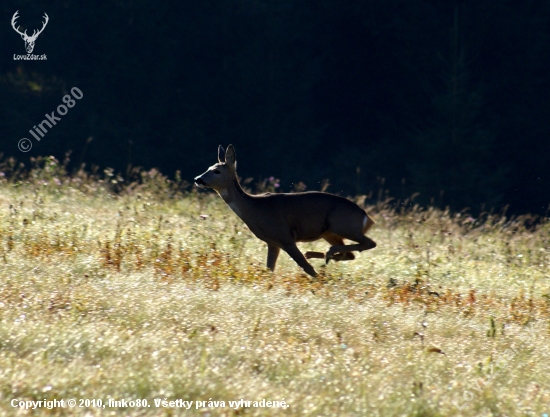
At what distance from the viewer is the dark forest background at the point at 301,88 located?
2942cm

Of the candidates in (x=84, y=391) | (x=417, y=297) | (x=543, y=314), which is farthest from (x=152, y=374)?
(x=543, y=314)

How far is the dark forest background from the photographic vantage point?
29422 millimetres

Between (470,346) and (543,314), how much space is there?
1885mm

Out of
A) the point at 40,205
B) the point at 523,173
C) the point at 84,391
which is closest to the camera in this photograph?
the point at 84,391

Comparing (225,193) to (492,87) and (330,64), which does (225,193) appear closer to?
(492,87)

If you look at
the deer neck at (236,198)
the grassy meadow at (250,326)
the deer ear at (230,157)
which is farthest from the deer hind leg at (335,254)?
the deer ear at (230,157)

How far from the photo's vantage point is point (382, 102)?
3250cm

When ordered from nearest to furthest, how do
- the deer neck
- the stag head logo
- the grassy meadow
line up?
the grassy meadow → the deer neck → the stag head logo

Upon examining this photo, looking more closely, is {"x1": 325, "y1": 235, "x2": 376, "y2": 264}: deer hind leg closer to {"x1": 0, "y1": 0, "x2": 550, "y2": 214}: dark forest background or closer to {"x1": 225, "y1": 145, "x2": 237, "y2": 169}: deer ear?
{"x1": 225, "y1": 145, "x2": 237, "y2": 169}: deer ear

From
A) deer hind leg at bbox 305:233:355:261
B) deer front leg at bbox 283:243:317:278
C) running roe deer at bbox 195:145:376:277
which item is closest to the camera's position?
deer front leg at bbox 283:243:317:278

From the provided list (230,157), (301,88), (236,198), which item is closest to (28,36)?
(301,88)

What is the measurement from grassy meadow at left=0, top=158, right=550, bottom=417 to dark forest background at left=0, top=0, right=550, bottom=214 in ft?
59.5

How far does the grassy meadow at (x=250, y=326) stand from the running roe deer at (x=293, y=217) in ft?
0.82

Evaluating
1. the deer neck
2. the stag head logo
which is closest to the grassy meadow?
the deer neck
